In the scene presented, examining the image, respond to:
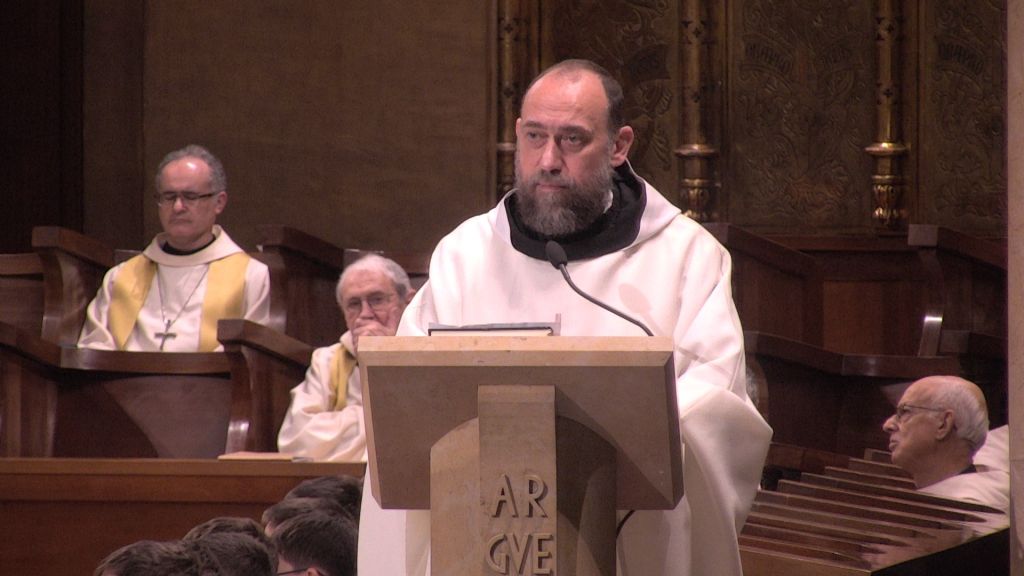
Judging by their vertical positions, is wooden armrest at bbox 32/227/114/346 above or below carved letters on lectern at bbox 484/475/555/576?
above

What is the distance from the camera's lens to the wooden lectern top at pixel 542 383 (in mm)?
2352

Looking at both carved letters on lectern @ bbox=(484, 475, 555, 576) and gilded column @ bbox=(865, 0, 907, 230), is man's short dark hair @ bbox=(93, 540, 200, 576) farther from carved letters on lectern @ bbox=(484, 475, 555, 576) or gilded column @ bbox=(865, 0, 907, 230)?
gilded column @ bbox=(865, 0, 907, 230)

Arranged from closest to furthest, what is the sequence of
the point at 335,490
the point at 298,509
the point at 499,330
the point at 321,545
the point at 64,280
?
the point at 499,330 < the point at 321,545 < the point at 298,509 < the point at 335,490 < the point at 64,280

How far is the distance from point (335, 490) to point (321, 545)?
1.73 feet

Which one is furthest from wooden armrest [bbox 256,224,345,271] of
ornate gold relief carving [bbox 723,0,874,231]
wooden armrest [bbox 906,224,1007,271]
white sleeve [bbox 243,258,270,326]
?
wooden armrest [bbox 906,224,1007,271]

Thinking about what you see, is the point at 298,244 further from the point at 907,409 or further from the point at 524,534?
the point at 524,534

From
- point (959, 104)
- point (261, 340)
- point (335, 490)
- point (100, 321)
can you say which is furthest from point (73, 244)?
point (959, 104)

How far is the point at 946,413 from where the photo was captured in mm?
5020

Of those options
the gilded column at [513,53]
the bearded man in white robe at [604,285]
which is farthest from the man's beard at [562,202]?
the gilded column at [513,53]

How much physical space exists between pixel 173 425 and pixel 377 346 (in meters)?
3.83

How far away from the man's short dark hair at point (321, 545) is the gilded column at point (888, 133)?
16.9ft

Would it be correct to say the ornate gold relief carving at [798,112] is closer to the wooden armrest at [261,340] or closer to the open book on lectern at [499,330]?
the wooden armrest at [261,340]

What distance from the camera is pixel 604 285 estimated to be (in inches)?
132

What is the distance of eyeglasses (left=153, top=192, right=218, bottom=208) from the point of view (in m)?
7.07
